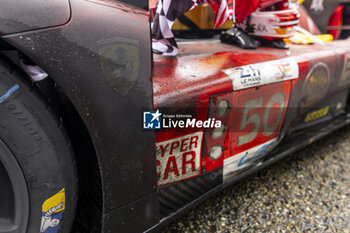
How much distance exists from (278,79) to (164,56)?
53 centimetres

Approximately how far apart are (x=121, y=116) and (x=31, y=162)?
258 mm

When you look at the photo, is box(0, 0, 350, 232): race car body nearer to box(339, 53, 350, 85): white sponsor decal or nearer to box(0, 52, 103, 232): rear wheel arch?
box(0, 52, 103, 232): rear wheel arch

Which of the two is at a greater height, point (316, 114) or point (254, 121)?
point (254, 121)

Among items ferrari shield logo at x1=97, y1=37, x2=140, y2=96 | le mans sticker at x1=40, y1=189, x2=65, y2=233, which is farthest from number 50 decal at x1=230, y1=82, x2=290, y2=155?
le mans sticker at x1=40, y1=189, x2=65, y2=233

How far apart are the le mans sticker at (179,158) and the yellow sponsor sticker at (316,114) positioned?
2.87ft

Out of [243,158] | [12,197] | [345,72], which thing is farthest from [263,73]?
[12,197]

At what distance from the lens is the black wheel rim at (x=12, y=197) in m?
0.67

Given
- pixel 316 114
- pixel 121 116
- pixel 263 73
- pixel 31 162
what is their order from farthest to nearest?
pixel 316 114, pixel 263 73, pixel 121 116, pixel 31 162

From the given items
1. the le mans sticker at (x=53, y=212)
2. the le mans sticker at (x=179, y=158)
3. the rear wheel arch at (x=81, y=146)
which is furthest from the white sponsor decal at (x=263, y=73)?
the le mans sticker at (x=53, y=212)

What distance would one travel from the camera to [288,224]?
1.31 meters

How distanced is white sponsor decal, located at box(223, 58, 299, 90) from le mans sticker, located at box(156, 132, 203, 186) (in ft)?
0.91

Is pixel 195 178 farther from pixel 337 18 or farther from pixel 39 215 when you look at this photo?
pixel 337 18

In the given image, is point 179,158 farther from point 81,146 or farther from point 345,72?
point 345,72

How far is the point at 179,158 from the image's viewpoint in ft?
3.26
